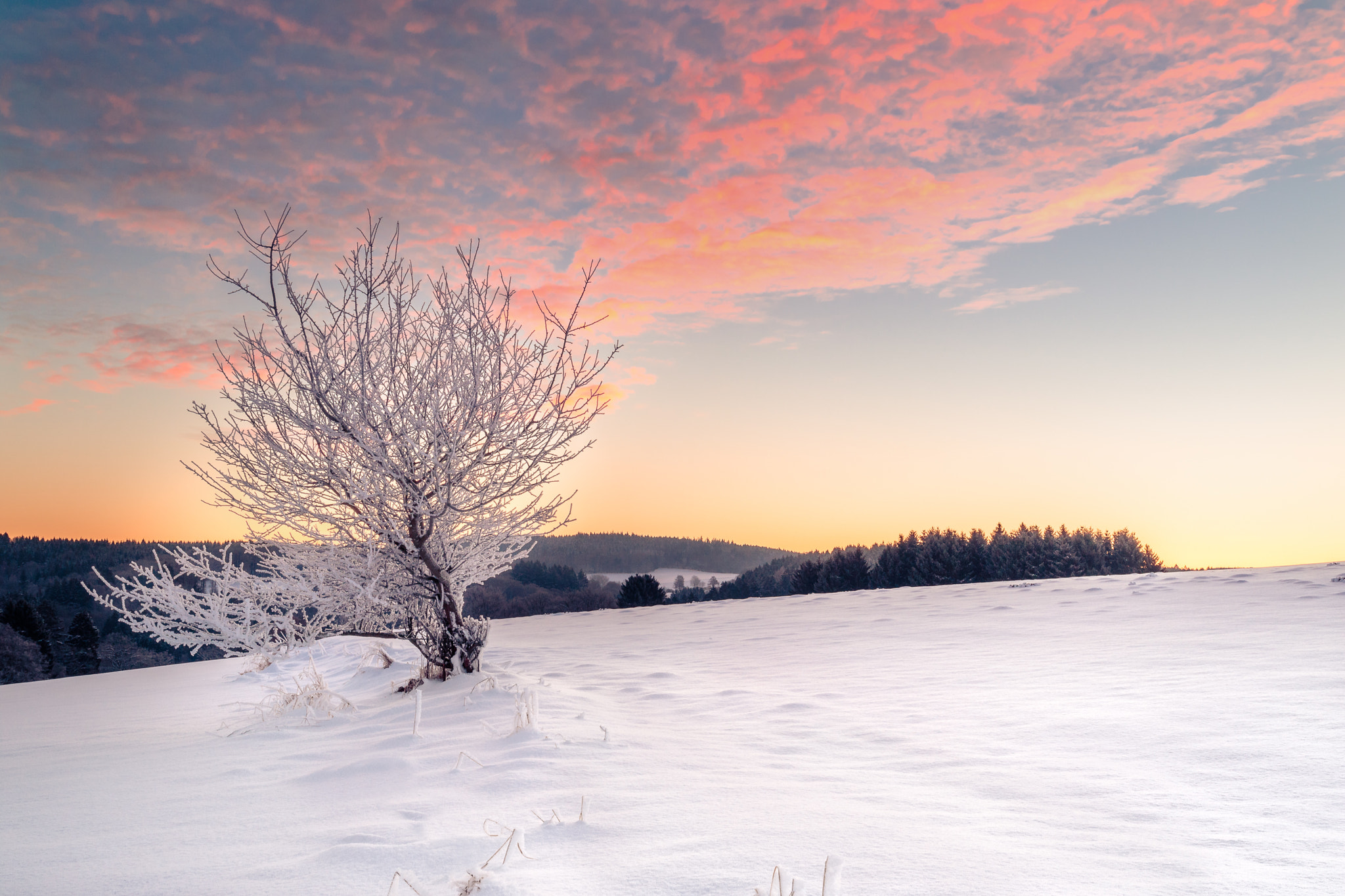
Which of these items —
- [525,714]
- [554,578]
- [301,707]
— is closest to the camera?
[525,714]

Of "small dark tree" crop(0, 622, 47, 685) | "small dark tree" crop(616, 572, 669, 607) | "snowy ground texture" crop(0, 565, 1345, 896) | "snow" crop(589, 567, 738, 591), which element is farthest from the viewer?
"snow" crop(589, 567, 738, 591)

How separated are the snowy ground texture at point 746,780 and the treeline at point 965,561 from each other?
39715 millimetres

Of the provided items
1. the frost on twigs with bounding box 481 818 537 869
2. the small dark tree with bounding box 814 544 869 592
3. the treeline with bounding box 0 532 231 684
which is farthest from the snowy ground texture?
the small dark tree with bounding box 814 544 869 592

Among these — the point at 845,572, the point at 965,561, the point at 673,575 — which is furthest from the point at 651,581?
the point at 673,575

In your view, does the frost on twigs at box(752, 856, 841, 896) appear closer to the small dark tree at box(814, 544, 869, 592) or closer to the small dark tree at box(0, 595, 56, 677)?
the small dark tree at box(814, 544, 869, 592)

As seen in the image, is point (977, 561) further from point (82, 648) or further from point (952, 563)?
point (82, 648)

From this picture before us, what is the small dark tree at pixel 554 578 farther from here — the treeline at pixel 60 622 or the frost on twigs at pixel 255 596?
the frost on twigs at pixel 255 596

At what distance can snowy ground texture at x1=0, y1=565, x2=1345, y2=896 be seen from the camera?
211 cm

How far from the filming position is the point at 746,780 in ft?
9.98

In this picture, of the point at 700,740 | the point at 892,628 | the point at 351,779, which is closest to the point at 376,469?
the point at 351,779

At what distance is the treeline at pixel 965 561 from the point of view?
45.4m

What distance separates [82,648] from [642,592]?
138 ft

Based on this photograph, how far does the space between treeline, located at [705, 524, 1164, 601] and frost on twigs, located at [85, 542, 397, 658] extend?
3990 cm

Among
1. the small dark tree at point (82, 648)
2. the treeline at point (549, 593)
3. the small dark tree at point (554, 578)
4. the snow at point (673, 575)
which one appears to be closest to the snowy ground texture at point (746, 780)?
the treeline at point (549, 593)
